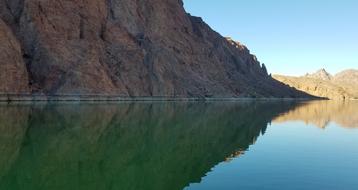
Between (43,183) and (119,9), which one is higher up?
(119,9)

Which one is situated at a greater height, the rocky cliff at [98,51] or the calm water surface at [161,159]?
the rocky cliff at [98,51]

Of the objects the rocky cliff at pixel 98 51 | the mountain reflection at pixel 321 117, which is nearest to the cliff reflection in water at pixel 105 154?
the mountain reflection at pixel 321 117

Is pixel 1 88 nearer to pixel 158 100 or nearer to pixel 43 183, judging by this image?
pixel 158 100

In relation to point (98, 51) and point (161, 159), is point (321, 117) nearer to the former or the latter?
point (98, 51)

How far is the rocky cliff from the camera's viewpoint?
80.6m

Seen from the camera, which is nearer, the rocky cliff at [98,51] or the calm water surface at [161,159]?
the calm water surface at [161,159]

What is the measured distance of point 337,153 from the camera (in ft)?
96.9

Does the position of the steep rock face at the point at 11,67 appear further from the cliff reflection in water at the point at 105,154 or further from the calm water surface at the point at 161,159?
the calm water surface at the point at 161,159

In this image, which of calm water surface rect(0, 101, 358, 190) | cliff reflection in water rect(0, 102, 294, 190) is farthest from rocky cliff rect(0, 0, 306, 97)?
calm water surface rect(0, 101, 358, 190)

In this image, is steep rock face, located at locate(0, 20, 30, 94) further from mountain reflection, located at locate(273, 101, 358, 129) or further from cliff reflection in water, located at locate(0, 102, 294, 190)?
mountain reflection, located at locate(273, 101, 358, 129)

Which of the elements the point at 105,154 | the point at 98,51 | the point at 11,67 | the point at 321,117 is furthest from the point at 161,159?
the point at 98,51

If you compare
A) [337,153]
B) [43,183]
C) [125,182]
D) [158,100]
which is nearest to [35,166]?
[43,183]

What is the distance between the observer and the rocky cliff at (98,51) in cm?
8062

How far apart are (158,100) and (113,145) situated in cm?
8340
